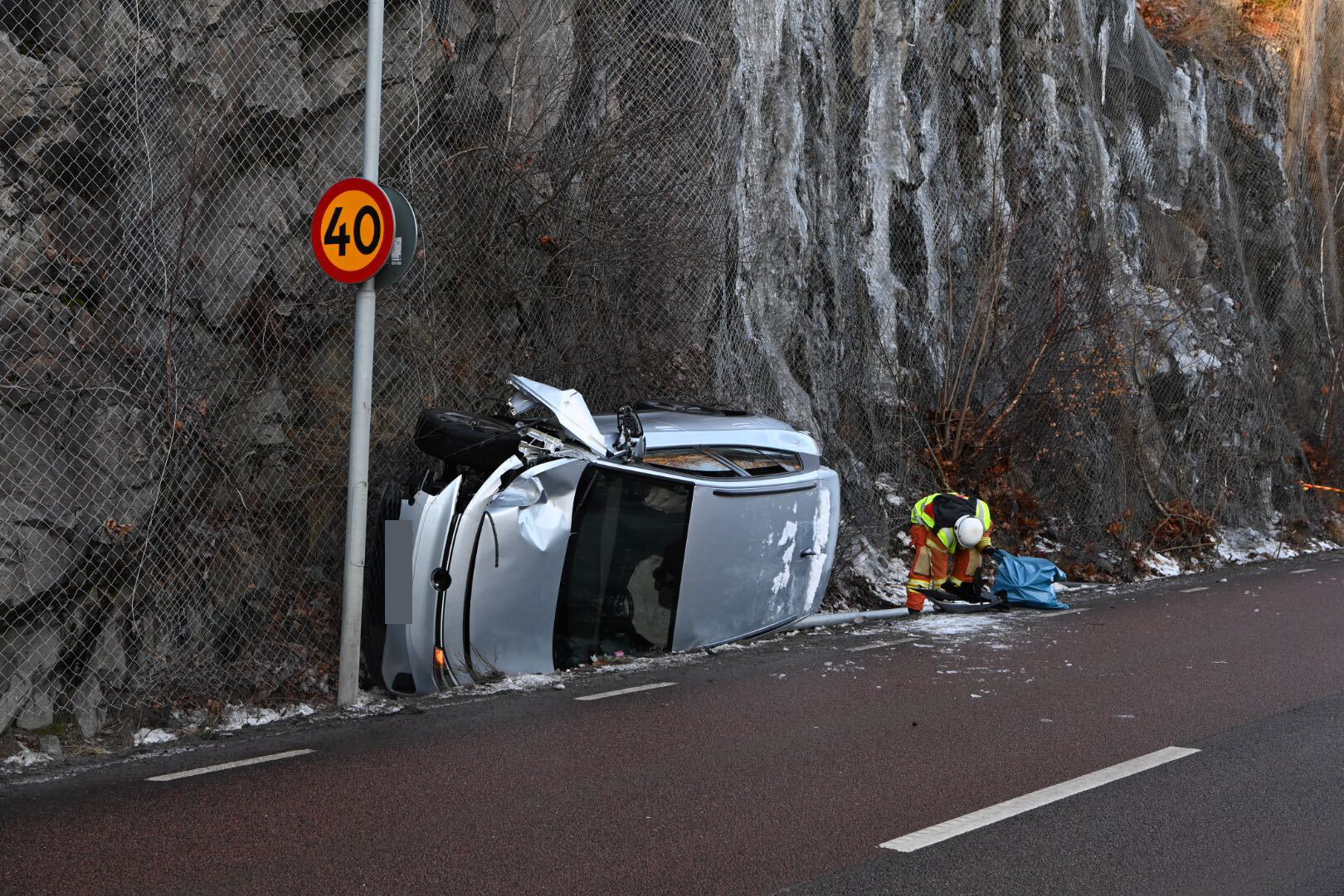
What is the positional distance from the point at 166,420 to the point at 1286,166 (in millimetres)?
23625

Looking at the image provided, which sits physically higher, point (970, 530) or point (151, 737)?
point (970, 530)

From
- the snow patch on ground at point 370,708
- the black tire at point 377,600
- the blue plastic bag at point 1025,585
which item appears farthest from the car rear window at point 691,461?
the blue plastic bag at point 1025,585

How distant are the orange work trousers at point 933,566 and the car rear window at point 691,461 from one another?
300 cm

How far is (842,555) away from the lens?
1173 cm

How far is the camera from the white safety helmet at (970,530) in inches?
417

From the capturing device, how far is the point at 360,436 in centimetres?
717

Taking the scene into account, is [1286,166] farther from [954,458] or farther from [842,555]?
[842,555]

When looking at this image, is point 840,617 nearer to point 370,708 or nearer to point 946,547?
point 946,547

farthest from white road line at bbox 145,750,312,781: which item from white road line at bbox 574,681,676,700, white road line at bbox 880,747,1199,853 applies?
white road line at bbox 880,747,1199,853

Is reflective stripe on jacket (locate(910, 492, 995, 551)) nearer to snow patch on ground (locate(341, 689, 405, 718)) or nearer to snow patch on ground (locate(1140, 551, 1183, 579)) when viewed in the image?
snow patch on ground (locate(1140, 551, 1183, 579))

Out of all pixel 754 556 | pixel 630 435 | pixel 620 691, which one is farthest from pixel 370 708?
pixel 754 556

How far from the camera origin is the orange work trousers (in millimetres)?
10898

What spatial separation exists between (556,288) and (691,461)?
2360 millimetres

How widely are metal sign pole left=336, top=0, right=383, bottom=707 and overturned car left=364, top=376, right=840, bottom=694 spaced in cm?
18
